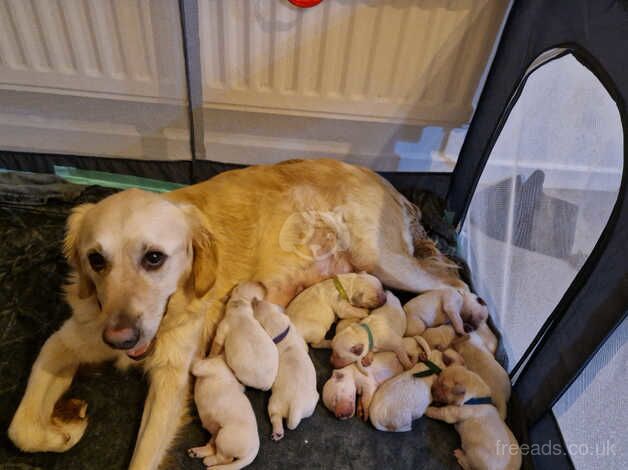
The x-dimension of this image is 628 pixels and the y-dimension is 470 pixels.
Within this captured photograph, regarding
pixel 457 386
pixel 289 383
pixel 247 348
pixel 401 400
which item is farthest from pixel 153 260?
pixel 457 386

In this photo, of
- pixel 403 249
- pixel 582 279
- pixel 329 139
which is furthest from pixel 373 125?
pixel 582 279

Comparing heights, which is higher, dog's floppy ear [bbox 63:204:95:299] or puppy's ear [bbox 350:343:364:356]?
dog's floppy ear [bbox 63:204:95:299]

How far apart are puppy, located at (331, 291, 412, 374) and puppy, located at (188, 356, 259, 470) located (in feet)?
1.05

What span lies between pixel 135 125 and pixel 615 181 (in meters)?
1.90

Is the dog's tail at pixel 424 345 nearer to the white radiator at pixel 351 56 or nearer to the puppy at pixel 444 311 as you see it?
the puppy at pixel 444 311

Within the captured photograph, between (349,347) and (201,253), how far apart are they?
0.53 meters

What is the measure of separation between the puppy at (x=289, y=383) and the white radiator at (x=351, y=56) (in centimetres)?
98

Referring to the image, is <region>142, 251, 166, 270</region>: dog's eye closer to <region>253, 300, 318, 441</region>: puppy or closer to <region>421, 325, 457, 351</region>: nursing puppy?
<region>253, 300, 318, 441</region>: puppy

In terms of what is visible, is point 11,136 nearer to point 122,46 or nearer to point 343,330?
point 122,46

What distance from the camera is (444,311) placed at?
1.72 metres

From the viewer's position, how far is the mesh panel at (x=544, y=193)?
4.42 feet

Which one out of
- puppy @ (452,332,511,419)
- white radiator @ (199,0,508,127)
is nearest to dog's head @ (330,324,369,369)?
puppy @ (452,332,511,419)

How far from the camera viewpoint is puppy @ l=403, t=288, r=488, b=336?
170 centimetres

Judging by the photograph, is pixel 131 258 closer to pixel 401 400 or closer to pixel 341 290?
pixel 341 290
